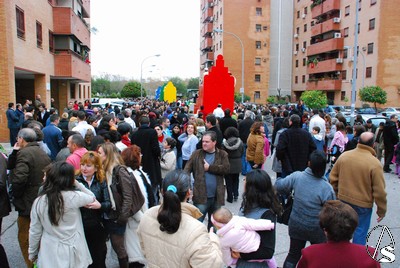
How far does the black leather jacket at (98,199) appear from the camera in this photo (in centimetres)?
396

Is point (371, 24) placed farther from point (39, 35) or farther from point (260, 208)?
point (260, 208)

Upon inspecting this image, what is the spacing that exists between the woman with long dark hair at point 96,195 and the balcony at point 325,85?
44680 mm

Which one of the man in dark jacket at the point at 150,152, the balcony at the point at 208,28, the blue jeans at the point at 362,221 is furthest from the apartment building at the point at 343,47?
the blue jeans at the point at 362,221

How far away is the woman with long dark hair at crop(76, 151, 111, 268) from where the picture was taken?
407 cm

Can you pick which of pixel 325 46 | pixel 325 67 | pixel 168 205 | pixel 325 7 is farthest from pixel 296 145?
pixel 325 7

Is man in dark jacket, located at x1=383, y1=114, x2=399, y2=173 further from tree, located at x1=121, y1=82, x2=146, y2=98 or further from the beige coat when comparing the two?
tree, located at x1=121, y1=82, x2=146, y2=98

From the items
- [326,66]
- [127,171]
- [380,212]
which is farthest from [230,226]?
[326,66]

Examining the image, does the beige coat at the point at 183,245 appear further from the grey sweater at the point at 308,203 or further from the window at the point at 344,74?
the window at the point at 344,74

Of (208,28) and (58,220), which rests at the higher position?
(208,28)

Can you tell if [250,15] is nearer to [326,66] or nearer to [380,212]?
[326,66]

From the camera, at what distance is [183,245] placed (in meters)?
2.45

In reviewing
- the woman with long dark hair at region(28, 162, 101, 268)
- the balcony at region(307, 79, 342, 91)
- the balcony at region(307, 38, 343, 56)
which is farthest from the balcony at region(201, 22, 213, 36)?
the woman with long dark hair at region(28, 162, 101, 268)

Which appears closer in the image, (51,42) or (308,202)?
(308,202)

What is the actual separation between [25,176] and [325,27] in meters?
48.6
